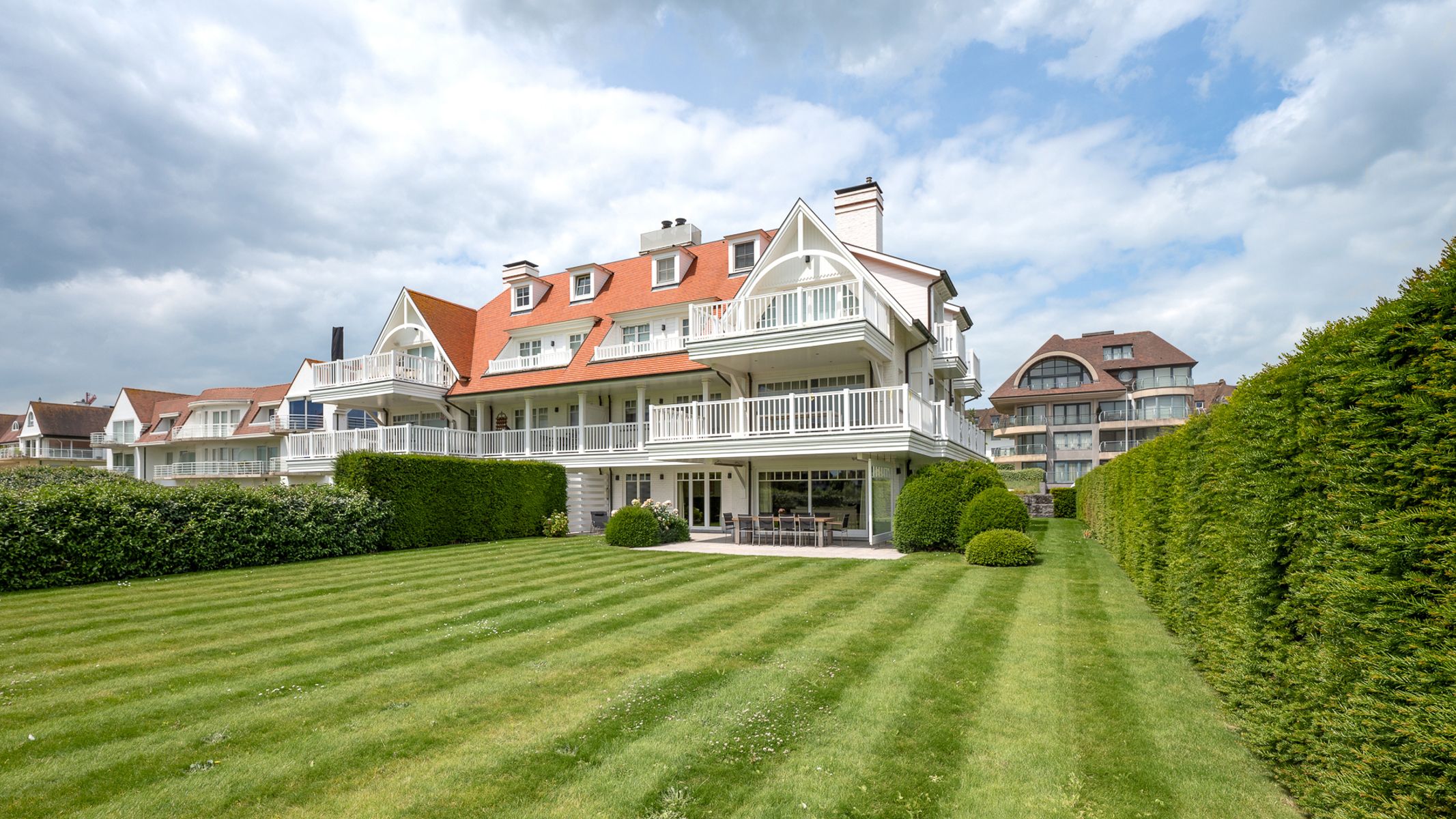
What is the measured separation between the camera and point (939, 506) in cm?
1752

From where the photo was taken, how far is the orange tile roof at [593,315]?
26.2 metres

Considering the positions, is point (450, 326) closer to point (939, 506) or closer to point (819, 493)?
point (819, 493)

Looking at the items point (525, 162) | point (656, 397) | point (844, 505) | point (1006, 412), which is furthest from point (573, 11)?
point (1006, 412)

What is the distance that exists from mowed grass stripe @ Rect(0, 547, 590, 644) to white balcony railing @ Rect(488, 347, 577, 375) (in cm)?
1324

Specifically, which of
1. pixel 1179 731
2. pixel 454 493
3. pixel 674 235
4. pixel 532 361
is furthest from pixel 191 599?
pixel 674 235

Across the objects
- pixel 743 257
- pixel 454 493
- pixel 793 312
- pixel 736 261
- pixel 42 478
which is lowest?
pixel 454 493

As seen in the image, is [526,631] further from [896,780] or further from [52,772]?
[896,780]

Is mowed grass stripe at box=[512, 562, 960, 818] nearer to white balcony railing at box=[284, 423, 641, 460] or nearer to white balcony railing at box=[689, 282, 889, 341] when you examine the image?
white balcony railing at box=[689, 282, 889, 341]

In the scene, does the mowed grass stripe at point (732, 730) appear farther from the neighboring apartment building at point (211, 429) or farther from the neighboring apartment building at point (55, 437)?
the neighboring apartment building at point (55, 437)

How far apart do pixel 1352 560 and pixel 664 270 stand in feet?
86.3

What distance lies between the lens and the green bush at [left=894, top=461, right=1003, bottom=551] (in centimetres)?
1750

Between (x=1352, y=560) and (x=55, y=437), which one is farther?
(x=55, y=437)

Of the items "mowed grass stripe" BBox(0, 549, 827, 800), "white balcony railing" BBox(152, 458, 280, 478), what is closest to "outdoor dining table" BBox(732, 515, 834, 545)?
"mowed grass stripe" BBox(0, 549, 827, 800)

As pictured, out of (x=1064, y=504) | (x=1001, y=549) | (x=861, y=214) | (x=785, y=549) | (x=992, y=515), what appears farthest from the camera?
(x=1064, y=504)
